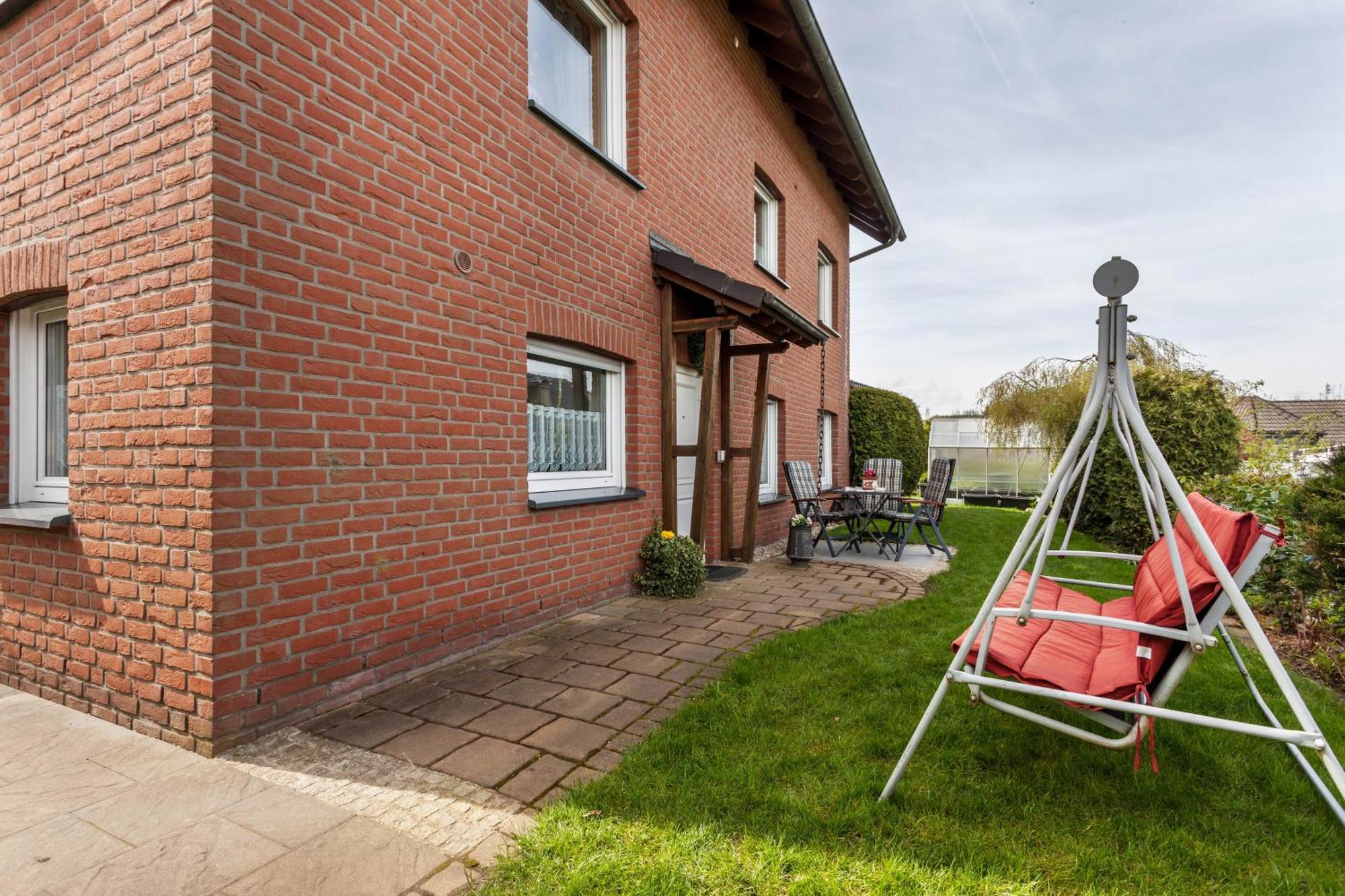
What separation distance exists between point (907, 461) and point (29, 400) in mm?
12572

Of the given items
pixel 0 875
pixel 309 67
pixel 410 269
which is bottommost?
pixel 0 875

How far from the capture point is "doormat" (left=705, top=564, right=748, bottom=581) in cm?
543

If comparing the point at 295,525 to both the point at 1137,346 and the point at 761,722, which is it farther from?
the point at 1137,346

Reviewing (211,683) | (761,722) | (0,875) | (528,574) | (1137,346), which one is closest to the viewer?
(0,875)

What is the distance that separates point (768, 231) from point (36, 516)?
24.5 ft

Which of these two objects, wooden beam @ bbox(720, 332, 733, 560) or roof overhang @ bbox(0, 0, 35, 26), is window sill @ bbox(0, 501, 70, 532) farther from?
wooden beam @ bbox(720, 332, 733, 560)

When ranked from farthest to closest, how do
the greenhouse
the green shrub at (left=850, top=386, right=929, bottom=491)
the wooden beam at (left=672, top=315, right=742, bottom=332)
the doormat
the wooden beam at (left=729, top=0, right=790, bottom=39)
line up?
the greenhouse < the green shrub at (left=850, top=386, right=929, bottom=491) < the wooden beam at (left=729, top=0, right=790, bottom=39) < the doormat < the wooden beam at (left=672, top=315, right=742, bottom=332)

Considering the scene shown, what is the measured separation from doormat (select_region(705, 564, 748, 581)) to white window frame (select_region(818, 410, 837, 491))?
467 cm

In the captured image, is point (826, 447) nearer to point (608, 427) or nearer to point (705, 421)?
point (705, 421)

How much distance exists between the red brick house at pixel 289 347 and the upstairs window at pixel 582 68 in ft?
0.12

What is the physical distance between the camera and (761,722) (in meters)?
2.51

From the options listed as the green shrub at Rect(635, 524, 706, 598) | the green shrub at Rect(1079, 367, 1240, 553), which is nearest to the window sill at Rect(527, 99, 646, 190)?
the green shrub at Rect(635, 524, 706, 598)

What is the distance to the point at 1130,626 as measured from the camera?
1652 mm

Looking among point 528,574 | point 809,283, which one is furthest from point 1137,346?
point 528,574
